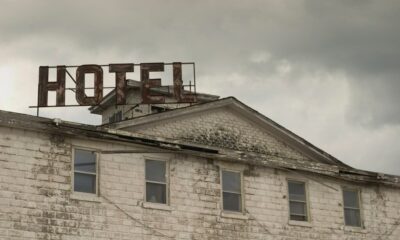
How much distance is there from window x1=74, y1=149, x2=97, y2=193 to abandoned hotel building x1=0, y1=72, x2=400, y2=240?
0.11 feet

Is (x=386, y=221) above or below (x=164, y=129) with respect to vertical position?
below

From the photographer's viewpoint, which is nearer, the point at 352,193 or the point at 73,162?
the point at 73,162

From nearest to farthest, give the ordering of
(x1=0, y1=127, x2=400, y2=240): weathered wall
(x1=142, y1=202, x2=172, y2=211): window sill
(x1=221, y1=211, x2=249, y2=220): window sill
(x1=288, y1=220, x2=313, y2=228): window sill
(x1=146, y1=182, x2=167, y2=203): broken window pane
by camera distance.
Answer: (x1=0, y1=127, x2=400, y2=240): weathered wall, (x1=142, y1=202, x2=172, y2=211): window sill, (x1=146, y1=182, x2=167, y2=203): broken window pane, (x1=221, y1=211, x2=249, y2=220): window sill, (x1=288, y1=220, x2=313, y2=228): window sill

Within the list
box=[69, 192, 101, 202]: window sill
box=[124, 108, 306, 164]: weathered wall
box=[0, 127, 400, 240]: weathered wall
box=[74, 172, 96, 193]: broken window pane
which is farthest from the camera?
box=[124, 108, 306, 164]: weathered wall

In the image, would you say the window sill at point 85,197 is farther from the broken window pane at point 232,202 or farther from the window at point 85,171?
the broken window pane at point 232,202

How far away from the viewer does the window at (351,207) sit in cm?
3081

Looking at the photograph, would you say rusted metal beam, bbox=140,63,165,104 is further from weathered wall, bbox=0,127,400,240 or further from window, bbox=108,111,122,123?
weathered wall, bbox=0,127,400,240

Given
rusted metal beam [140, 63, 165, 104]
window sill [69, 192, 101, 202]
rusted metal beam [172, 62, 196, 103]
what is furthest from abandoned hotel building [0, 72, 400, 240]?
rusted metal beam [140, 63, 165, 104]

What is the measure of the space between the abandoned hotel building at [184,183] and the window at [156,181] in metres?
0.04

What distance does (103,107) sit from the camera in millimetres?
39500

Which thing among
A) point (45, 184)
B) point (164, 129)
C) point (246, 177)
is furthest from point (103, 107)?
point (45, 184)

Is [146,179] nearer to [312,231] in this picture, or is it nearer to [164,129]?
[164,129]

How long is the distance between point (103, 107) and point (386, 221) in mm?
15527

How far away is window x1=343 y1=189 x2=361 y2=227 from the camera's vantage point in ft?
101
